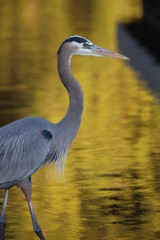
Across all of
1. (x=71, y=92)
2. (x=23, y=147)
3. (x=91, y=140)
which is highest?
(x=71, y=92)

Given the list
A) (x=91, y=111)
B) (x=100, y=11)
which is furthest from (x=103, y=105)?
(x=100, y=11)

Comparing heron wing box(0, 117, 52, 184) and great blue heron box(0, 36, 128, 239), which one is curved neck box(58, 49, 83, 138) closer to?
great blue heron box(0, 36, 128, 239)

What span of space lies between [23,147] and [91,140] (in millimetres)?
3999

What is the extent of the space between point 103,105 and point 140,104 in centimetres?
55

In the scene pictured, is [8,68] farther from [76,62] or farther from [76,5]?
[76,5]

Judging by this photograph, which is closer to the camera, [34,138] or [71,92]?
[34,138]

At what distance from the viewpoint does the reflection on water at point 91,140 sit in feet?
28.7

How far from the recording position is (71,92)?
8.70 m

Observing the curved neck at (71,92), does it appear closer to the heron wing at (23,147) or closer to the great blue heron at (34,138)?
the great blue heron at (34,138)

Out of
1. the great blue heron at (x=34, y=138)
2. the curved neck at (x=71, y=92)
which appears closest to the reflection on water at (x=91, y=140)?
the great blue heron at (x=34, y=138)

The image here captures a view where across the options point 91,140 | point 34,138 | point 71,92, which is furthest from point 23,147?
point 91,140

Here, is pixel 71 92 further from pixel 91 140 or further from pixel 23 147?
pixel 91 140

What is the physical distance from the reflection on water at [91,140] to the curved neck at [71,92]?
33.4 inches

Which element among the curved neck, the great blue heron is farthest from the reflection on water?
the curved neck
